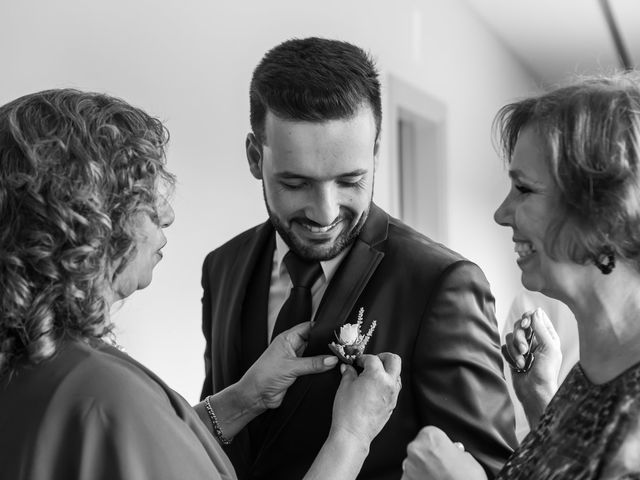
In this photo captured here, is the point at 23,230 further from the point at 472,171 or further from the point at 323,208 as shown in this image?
the point at 472,171

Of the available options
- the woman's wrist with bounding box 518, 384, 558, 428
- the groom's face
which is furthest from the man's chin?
the woman's wrist with bounding box 518, 384, 558, 428

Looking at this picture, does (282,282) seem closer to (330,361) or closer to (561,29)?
(330,361)

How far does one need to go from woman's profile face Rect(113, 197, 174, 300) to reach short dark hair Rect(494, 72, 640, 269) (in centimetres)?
63

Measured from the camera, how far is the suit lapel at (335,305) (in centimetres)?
196

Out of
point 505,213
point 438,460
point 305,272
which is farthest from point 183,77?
point 438,460

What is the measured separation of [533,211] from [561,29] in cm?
612

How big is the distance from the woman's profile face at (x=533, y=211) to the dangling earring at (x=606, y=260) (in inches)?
1.8

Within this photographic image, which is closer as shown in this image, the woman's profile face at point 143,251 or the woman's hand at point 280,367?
the woman's profile face at point 143,251

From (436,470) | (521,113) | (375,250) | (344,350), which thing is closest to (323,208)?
(375,250)

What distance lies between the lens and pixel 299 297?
2.08 meters

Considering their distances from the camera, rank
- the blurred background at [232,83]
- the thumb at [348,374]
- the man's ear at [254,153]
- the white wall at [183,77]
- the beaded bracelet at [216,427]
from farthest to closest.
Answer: the blurred background at [232,83] < the white wall at [183,77] < the man's ear at [254,153] < the beaded bracelet at [216,427] < the thumb at [348,374]

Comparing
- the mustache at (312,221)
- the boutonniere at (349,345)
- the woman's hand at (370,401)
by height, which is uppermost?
the mustache at (312,221)

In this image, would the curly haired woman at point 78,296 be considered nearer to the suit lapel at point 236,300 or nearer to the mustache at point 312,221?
the mustache at point 312,221

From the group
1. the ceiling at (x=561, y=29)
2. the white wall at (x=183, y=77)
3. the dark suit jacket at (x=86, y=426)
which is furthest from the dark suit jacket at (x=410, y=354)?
the ceiling at (x=561, y=29)
